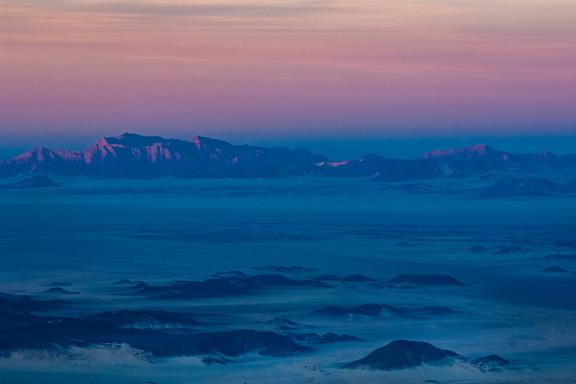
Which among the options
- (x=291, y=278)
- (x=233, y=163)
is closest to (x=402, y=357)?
(x=291, y=278)

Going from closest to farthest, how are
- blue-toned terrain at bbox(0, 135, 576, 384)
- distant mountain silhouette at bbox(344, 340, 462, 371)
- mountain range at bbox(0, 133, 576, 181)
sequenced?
1. distant mountain silhouette at bbox(344, 340, 462, 371)
2. blue-toned terrain at bbox(0, 135, 576, 384)
3. mountain range at bbox(0, 133, 576, 181)

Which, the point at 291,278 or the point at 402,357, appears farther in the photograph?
the point at 291,278

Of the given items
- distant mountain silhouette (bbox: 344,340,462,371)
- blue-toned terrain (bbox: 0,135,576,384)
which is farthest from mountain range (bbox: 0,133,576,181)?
distant mountain silhouette (bbox: 344,340,462,371)

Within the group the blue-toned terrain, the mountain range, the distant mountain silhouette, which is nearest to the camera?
the distant mountain silhouette

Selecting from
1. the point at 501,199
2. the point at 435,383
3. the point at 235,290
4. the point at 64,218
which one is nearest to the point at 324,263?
the point at 235,290

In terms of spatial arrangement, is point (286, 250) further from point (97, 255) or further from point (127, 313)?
point (127, 313)

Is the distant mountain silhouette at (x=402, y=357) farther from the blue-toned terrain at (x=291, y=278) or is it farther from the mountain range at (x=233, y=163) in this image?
the mountain range at (x=233, y=163)

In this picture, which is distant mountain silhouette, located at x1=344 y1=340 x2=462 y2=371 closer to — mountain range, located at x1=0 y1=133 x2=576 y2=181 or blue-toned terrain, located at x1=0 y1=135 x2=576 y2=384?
blue-toned terrain, located at x1=0 y1=135 x2=576 y2=384

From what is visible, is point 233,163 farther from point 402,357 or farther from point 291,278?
point 402,357
